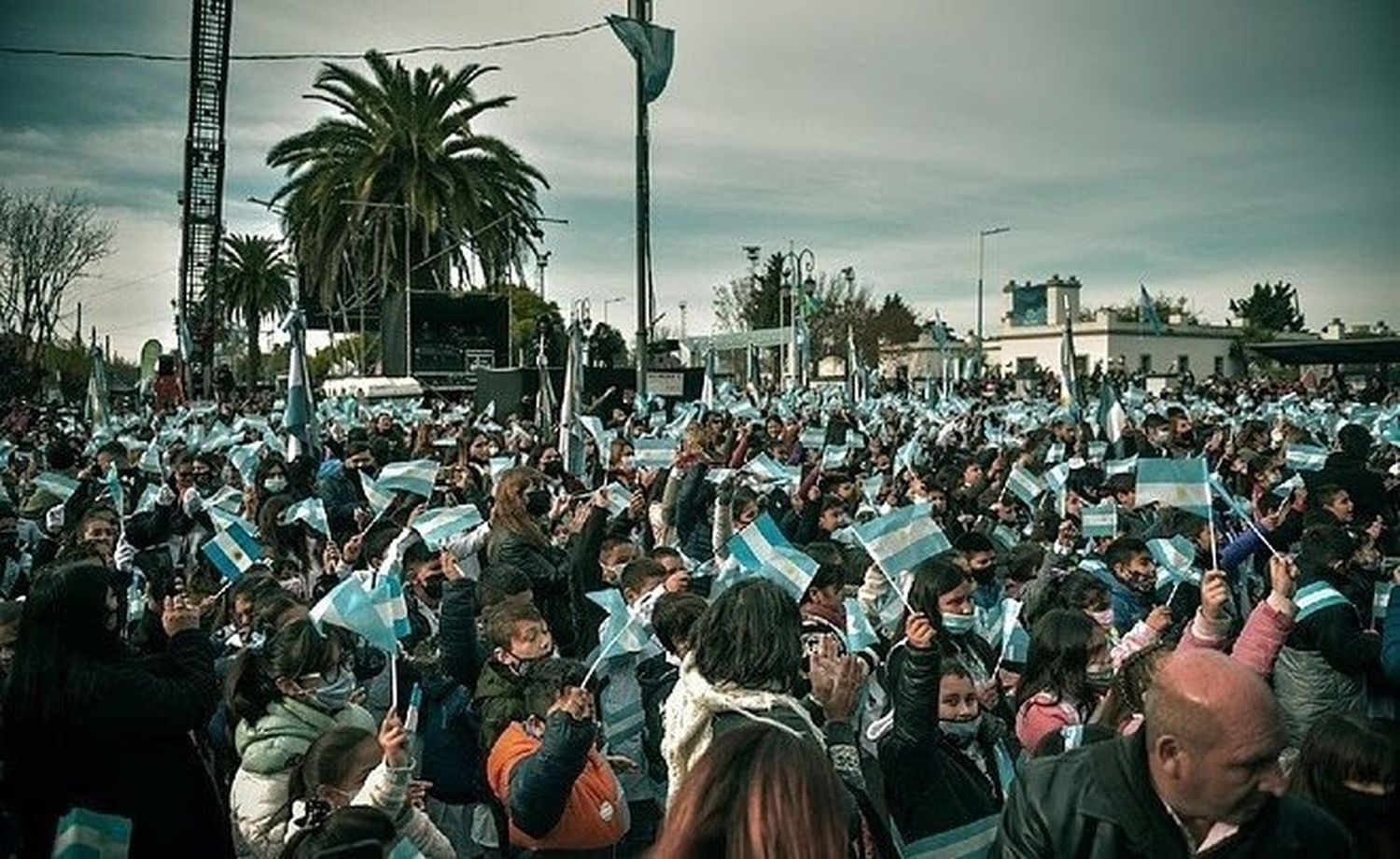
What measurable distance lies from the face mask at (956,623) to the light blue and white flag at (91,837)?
2.76 meters

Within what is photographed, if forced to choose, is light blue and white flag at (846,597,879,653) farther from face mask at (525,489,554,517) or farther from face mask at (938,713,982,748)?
face mask at (525,489,554,517)

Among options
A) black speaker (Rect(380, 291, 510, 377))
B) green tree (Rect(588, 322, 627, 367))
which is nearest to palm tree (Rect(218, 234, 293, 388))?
black speaker (Rect(380, 291, 510, 377))

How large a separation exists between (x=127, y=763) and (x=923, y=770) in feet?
7.50

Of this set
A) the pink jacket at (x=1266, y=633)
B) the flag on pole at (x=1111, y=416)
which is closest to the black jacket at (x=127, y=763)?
the pink jacket at (x=1266, y=633)

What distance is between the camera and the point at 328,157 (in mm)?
40406

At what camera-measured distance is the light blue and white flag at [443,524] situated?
673 centimetres

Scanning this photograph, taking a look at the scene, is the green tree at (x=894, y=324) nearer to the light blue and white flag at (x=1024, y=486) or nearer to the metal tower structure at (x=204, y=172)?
the metal tower structure at (x=204, y=172)

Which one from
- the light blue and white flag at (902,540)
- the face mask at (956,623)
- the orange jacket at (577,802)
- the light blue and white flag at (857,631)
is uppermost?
the light blue and white flag at (902,540)

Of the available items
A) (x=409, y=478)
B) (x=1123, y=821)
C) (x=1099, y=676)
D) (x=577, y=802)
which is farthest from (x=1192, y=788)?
(x=409, y=478)

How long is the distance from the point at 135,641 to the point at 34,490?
4.71 metres

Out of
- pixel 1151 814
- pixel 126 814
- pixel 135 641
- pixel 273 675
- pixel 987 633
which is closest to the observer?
pixel 1151 814

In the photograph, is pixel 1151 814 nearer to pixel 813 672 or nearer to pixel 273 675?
pixel 813 672

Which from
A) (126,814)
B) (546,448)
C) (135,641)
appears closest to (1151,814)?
(126,814)

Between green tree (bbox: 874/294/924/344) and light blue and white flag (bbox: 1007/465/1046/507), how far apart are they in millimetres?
58947
